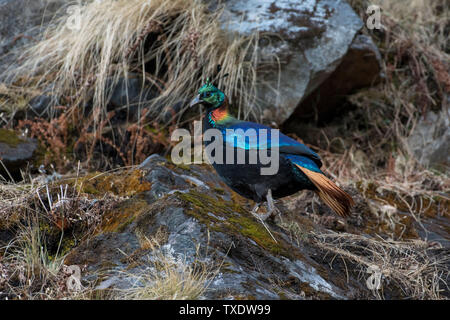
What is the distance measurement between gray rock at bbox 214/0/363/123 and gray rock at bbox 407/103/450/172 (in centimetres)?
138

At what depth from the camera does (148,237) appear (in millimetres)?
2379

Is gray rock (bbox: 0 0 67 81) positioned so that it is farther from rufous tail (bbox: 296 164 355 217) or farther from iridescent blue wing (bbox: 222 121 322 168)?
rufous tail (bbox: 296 164 355 217)

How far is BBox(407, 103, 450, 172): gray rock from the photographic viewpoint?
545 centimetres

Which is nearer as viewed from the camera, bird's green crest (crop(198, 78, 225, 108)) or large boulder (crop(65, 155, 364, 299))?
large boulder (crop(65, 155, 364, 299))

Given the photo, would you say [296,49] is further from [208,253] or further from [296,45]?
[208,253]

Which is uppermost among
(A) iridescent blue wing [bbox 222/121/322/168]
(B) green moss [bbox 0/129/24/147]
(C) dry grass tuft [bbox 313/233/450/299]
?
(A) iridescent blue wing [bbox 222/121/322/168]

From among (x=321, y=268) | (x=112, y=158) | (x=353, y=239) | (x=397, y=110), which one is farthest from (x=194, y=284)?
(x=397, y=110)

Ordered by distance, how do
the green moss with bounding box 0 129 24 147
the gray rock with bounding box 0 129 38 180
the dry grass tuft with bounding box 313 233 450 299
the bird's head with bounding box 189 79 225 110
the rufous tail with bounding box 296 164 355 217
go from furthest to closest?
the green moss with bounding box 0 129 24 147 < the gray rock with bounding box 0 129 38 180 < the bird's head with bounding box 189 79 225 110 < the rufous tail with bounding box 296 164 355 217 < the dry grass tuft with bounding box 313 233 450 299

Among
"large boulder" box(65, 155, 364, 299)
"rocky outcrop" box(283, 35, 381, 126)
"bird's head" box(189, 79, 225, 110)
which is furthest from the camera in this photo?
"rocky outcrop" box(283, 35, 381, 126)

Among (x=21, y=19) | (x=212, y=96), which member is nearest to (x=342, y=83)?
(x=212, y=96)

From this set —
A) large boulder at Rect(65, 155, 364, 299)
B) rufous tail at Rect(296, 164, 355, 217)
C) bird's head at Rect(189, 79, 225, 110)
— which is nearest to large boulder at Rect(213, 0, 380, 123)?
bird's head at Rect(189, 79, 225, 110)

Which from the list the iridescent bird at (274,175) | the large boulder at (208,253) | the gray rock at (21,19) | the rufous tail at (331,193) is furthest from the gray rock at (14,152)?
the rufous tail at (331,193)

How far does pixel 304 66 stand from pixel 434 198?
5.92ft

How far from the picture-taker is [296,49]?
5098mm
